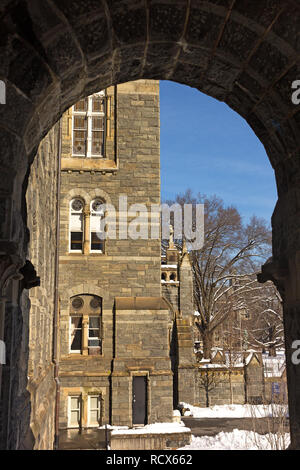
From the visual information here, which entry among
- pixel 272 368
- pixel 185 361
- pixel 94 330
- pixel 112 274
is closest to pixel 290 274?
pixel 112 274

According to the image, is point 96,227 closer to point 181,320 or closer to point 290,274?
point 181,320

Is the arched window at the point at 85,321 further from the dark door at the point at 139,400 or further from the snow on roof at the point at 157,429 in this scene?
the snow on roof at the point at 157,429

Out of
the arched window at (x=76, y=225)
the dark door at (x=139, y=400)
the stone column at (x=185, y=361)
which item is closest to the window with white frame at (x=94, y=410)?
the dark door at (x=139, y=400)

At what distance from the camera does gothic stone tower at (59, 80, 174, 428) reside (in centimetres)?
1767

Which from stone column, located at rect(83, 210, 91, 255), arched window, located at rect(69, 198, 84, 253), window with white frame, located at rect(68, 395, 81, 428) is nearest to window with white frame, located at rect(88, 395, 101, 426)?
window with white frame, located at rect(68, 395, 81, 428)

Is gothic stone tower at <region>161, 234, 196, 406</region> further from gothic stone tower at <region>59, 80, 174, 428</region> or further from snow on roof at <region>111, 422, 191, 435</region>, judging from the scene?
snow on roof at <region>111, 422, 191, 435</region>

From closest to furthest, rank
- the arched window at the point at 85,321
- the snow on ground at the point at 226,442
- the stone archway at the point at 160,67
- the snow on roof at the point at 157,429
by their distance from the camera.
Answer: the stone archway at the point at 160,67
the snow on ground at the point at 226,442
the snow on roof at the point at 157,429
the arched window at the point at 85,321

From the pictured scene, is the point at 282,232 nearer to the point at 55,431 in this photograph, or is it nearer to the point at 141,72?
the point at 141,72

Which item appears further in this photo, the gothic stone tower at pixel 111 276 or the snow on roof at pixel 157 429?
the gothic stone tower at pixel 111 276

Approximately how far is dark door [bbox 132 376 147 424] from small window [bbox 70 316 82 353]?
252 centimetres

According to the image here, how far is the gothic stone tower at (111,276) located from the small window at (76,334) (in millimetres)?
39

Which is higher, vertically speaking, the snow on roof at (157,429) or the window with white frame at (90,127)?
the window with white frame at (90,127)

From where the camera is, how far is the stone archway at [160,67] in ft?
9.81

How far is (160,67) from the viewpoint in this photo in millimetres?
4031
